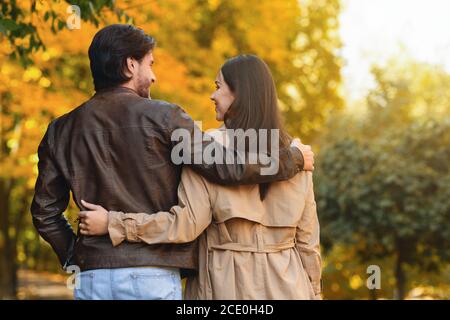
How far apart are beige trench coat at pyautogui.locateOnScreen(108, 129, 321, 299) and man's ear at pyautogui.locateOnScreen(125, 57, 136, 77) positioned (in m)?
0.44

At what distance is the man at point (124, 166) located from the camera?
3205 mm

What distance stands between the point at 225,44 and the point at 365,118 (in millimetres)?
3991

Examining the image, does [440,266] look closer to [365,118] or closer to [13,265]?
[365,118]

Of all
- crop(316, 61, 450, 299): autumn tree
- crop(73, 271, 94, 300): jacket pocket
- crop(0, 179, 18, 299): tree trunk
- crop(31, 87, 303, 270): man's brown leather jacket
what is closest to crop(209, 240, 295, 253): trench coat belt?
crop(31, 87, 303, 270): man's brown leather jacket

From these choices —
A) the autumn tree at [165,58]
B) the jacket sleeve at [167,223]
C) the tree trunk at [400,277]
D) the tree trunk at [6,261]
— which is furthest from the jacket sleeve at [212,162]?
the tree trunk at [6,261]

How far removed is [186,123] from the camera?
3.30 metres

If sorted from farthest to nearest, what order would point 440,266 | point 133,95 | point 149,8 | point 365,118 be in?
point 365,118 → point 440,266 → point 149,8 → point 133,95

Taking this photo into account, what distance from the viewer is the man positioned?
3.21 metres

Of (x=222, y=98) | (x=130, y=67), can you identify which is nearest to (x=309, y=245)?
(x=222, y=98)

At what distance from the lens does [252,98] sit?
3447 mm

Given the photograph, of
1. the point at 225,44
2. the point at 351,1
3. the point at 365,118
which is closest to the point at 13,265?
the point at 225,44

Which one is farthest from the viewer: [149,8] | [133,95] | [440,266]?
[440,266]
